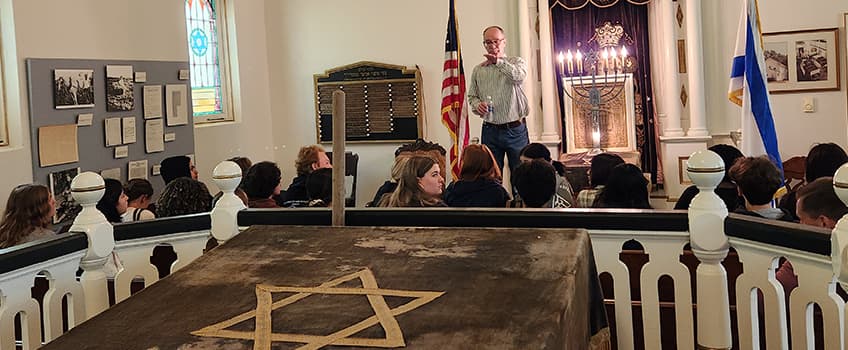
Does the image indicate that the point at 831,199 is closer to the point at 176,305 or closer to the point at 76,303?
the point at 176,305

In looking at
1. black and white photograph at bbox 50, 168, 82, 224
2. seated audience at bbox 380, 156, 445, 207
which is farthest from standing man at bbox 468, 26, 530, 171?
black and white photograph at bbox 50, 168, 82, 224

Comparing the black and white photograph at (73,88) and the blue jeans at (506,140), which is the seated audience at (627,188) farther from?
the black and white photograph at (73,88)

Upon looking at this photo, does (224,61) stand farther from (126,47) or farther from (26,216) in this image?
(26,216)

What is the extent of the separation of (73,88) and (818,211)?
17.2 feet

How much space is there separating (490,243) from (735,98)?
12.5ft

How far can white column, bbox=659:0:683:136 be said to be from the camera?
7759mm

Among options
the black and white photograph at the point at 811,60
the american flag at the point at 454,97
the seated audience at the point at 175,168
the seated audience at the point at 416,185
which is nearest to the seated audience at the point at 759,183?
the seated audience at the point at 416,185

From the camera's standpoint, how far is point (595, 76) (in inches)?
320

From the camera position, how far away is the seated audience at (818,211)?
2574mm

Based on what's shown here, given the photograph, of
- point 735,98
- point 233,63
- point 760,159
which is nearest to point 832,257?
point 760,159

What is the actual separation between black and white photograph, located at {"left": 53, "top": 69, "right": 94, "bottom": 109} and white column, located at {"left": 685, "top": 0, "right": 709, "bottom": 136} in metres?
5.17

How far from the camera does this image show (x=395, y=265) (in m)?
1.89

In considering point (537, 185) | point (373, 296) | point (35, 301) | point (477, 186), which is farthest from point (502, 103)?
point (373, 296)

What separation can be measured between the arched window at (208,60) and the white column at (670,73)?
4.32 metres
